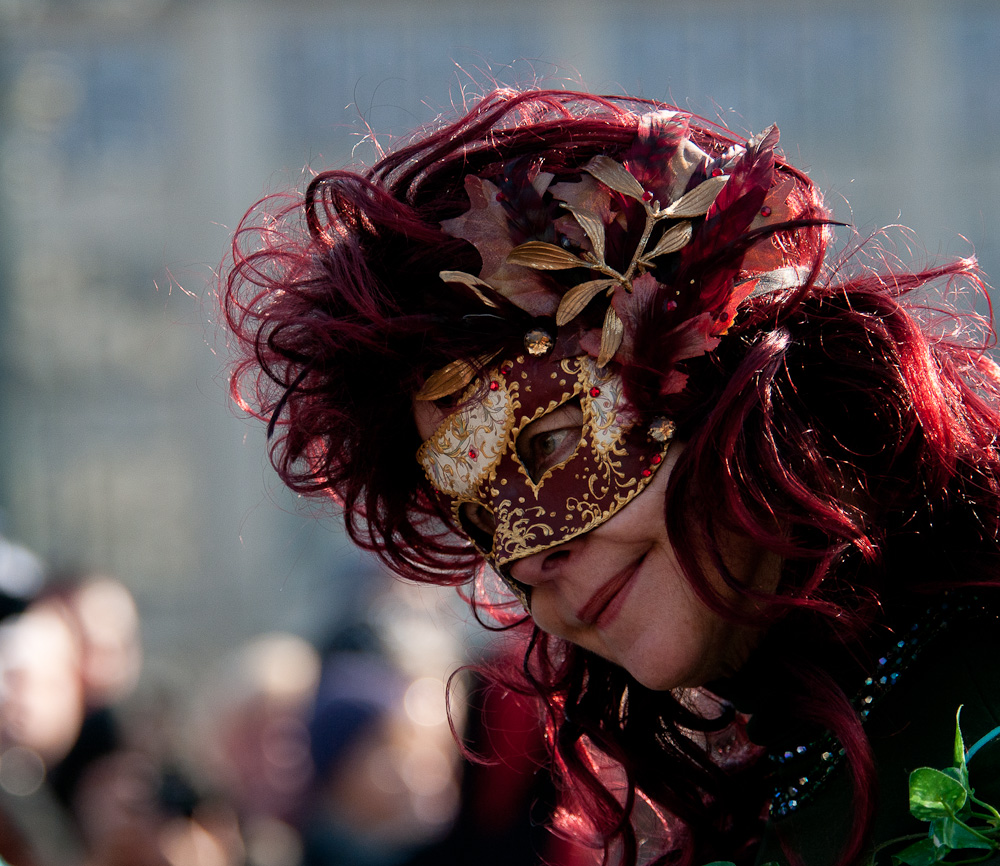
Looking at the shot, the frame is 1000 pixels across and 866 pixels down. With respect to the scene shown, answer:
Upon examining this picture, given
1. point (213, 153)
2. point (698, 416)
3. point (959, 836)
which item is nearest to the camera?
point (959, 836)

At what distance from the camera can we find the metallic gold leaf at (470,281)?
1.28 meters

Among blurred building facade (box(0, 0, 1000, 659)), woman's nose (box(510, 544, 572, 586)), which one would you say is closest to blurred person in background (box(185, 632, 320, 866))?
woman's nose (box(510, 544, 572, 586))

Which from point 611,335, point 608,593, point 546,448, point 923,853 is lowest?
point 923,853

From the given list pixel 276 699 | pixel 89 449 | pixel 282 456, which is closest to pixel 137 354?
pixel 89 449

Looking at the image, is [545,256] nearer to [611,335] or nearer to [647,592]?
[611,335]

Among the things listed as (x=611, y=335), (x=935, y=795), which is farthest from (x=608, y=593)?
(x=935, y=795)

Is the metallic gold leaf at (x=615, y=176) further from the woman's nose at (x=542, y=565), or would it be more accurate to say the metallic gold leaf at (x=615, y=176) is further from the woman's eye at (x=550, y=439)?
the woman's nose at (x=542, y=565)

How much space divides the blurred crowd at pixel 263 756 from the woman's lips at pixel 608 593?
4.16 ft

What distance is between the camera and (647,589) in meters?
1.28

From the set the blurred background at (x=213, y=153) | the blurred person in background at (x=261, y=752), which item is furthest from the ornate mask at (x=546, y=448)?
the blurred background at (x=213, y=153)

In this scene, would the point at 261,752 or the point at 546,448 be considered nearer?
the point at 546,448

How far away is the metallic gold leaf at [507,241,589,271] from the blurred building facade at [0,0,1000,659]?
6.84 m

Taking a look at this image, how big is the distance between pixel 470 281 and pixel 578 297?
4.9 inches

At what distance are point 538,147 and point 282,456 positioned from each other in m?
0.55
